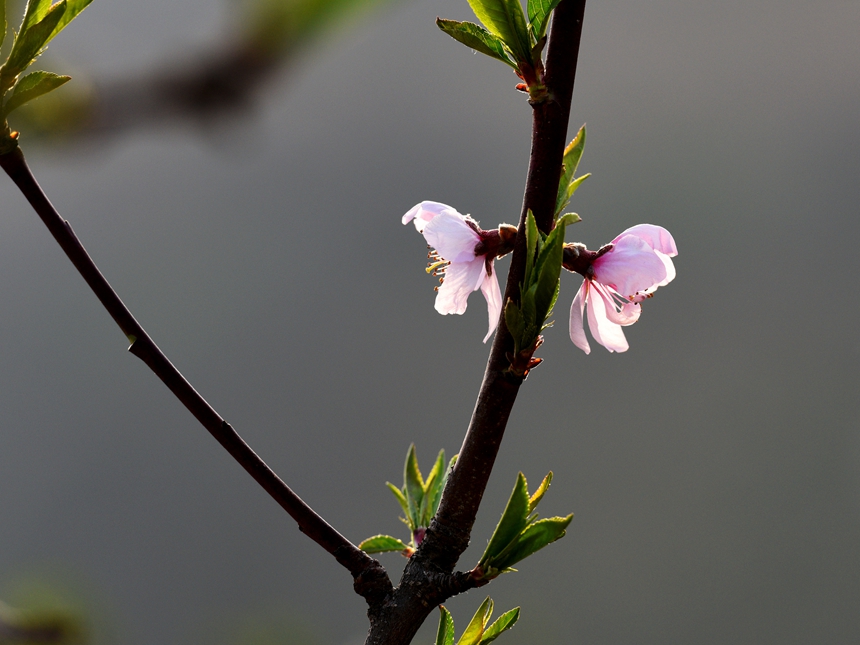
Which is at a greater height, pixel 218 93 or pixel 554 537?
pixel 218 93

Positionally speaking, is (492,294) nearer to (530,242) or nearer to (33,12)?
(530,242)

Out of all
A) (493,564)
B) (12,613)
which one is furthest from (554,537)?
(12,613)

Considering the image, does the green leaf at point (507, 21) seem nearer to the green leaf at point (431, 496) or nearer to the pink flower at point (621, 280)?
the pink flower at point (621, 280)

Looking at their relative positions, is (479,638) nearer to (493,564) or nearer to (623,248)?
(493,564)

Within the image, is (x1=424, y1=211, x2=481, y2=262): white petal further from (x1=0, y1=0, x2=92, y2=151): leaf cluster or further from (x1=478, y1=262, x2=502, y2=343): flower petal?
(x1=0, y1=0, x2=92, y2=151): leaf cluster

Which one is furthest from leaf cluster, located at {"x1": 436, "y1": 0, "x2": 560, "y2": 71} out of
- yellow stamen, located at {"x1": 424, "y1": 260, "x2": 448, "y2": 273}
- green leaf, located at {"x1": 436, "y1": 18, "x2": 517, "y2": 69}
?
yellow stamen, located at {"x1": 424, "y1": 260, "x2": 448, "y2": 273}

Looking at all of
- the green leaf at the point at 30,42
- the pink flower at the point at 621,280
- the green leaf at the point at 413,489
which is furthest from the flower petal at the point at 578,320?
the green leaf at the point at 30,42

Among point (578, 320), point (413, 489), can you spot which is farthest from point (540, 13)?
point (413, 489)
